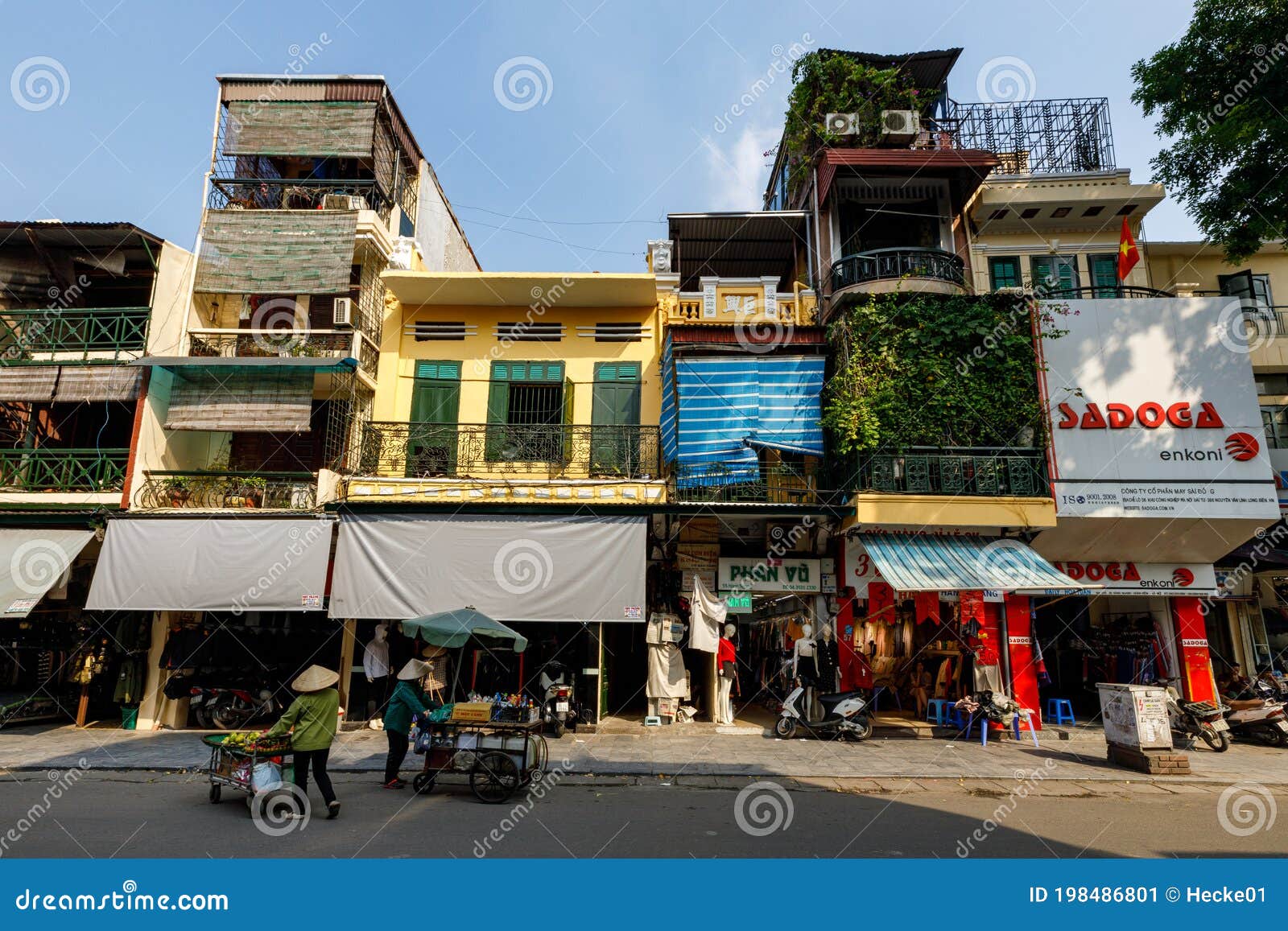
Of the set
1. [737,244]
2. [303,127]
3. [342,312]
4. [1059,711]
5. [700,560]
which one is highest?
[303,127]

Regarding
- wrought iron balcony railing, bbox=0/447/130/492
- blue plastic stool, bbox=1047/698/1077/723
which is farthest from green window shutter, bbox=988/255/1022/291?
wrought iron balcony railing, bbox=0/447/130/492

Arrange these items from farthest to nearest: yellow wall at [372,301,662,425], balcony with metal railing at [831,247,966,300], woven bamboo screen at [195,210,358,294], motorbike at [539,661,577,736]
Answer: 1. yellow wall at [372,301,662,425]
2. woven bamboo screen at [195,210,358,294]
3. balcony with metal railing at [831,247,966,300]
4. motorbike at [539,661,577,736]

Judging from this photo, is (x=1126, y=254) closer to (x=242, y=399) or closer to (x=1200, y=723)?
(x=1200, y=723)

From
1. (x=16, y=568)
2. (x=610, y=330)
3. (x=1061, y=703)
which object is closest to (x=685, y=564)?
(x=610, y=330)

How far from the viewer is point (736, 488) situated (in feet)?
45.4

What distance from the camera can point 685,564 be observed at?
47.7ft

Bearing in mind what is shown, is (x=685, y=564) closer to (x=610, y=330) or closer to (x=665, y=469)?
(x=665, y=469)

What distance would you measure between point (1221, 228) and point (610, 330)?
41.3ft

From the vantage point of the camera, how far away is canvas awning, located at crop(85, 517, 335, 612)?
12.7m

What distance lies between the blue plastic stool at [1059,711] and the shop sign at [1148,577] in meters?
2.41

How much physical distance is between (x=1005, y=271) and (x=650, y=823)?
47.2 feet

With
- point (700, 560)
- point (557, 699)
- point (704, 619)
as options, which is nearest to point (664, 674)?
point (704, 619)

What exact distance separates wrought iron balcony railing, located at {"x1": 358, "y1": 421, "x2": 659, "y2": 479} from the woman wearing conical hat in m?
7.30

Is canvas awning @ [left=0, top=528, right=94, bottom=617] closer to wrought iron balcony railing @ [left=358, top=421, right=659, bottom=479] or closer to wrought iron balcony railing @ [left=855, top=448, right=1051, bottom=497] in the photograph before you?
wrought iron balcony railing @ [left=358, top=421, right=659, bottom=479]
